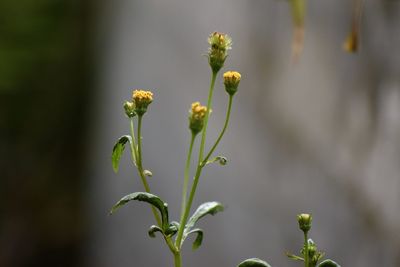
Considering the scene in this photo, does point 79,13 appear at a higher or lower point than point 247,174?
higher

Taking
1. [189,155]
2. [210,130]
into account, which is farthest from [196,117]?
[210,130]

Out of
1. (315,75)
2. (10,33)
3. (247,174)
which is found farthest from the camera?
(10,33)

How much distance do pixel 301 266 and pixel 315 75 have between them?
315 millimetres

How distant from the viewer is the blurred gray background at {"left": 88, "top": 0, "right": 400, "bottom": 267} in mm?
724

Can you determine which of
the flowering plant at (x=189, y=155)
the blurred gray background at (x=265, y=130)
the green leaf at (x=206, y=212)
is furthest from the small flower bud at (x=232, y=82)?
the blurred gray background at (x=265, y=130)

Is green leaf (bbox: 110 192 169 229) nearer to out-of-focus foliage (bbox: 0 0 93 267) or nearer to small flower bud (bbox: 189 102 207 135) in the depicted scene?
small flower bud (bbox: 189 102 207 135)

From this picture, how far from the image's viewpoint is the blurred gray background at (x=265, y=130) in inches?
28.5

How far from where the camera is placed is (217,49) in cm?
47

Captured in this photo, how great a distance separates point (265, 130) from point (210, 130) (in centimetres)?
19

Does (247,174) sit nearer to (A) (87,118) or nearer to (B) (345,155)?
(B) (345,155)

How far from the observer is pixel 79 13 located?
1.96 m

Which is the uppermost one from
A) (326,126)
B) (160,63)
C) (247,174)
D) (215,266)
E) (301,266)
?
(160,63)

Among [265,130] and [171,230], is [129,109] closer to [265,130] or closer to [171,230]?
[171,230]

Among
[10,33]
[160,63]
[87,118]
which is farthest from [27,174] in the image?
[160,63]
